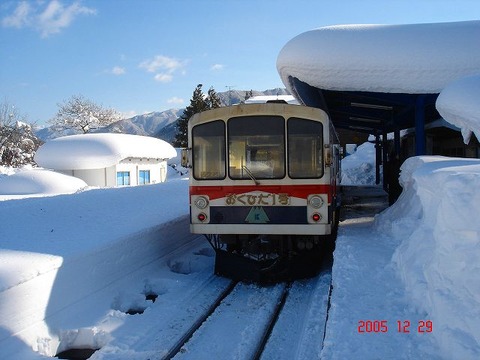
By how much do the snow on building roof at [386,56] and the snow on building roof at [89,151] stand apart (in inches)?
606

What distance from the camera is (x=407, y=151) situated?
26125mm

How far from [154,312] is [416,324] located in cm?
348

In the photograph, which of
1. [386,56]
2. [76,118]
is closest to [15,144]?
[76,118]

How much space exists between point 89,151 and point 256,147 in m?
20.5

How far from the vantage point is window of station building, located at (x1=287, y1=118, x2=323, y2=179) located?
7070 mm

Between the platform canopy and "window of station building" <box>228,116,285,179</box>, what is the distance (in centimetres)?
569

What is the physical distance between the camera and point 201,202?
7.41 m

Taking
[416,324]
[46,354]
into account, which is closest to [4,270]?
[46,354]

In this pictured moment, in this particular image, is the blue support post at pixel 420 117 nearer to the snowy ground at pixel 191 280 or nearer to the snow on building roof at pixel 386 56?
the snow on building roof at pixel 386 56

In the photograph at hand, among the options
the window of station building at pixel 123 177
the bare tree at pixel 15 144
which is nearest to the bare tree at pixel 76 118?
the bare tree at pixel 15 144

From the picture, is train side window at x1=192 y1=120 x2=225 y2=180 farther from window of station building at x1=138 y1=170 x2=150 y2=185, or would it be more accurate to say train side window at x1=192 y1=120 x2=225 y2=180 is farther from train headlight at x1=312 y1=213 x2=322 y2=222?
window of station building at x1=138 y1=170 x2=150 y2=185

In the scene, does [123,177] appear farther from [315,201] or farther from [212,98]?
[212,98]

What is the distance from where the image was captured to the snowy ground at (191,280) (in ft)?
11.8

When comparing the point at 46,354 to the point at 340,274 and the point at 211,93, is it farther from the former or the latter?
the point at 211,93
